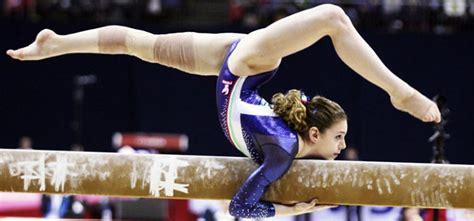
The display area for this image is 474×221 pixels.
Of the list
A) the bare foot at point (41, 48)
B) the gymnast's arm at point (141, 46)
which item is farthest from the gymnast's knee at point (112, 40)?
the bare foot at point (41, 48)

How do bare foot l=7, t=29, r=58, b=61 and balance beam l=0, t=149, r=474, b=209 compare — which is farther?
bare foot l=7, t=29, r=58, b=61

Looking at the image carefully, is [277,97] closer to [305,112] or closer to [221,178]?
[305,112]

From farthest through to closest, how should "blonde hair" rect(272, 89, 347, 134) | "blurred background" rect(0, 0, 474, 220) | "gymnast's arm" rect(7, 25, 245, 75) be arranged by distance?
"blurred background" rect(0, 0, 474, 220) → "gymnast's arm" rect(7, 25, 245, 75) → "blonde hair" rect(272, 89, 347, 134)

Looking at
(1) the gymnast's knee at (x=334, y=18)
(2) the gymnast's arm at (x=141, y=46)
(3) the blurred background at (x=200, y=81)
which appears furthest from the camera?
(3) the blurred background at (x=200, y=81)

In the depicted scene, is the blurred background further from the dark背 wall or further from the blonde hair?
the blonde hair

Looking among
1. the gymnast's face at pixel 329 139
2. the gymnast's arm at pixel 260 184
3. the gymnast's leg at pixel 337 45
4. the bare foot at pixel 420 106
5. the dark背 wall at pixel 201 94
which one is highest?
the dark背 wall at pixel 201 94

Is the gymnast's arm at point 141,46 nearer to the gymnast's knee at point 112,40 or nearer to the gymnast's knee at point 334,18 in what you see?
the gymnast's knee at point 112,40

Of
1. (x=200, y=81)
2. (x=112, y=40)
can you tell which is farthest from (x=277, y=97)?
(x=200, y=81)

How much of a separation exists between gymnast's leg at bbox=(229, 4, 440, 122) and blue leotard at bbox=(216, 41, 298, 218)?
0.59ft

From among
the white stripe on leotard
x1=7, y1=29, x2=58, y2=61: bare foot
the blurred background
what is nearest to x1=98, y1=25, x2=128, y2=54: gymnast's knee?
x1=7, y1=29, x2=58, y2=61: bare foot

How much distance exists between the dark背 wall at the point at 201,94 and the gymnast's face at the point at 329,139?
7.20 m

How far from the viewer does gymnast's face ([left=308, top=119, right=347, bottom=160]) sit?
3.50 metres

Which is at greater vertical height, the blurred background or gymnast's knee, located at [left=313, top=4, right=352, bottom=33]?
the blurred background

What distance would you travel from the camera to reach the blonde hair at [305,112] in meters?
3.48
